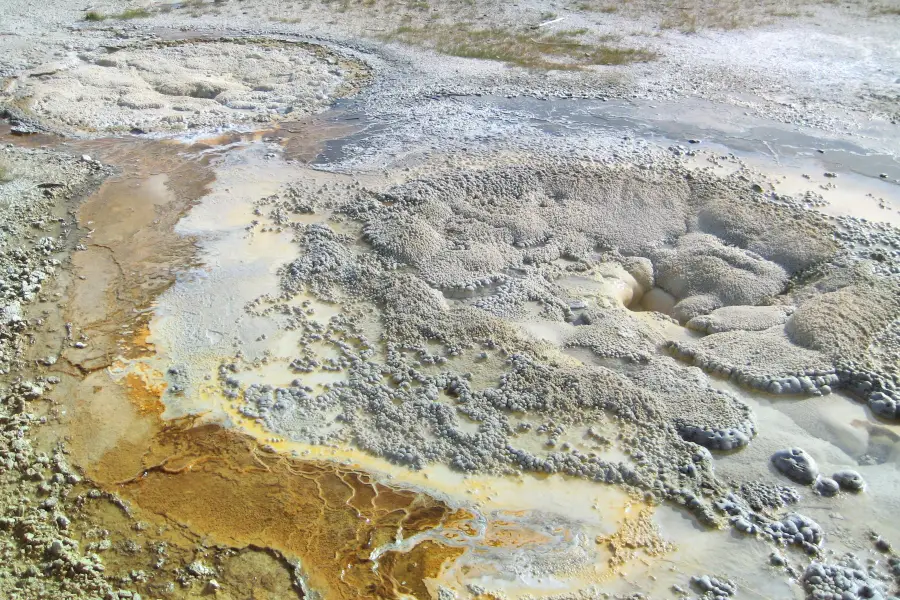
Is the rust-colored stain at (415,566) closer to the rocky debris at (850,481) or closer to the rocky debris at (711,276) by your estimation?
the rocky debris at (850,481)

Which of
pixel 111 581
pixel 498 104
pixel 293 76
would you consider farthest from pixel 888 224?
pixel 293 76

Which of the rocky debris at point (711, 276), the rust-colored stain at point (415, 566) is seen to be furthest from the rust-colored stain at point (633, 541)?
the rocky debris at point (711, 276)

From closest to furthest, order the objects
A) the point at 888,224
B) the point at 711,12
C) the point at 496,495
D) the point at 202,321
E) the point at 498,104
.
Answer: the point at 496,495
the point at 202,321
the point at 888,224
the point at 498,104
the point at 711,12

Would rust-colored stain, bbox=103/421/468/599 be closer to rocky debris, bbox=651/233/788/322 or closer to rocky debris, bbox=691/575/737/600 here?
rocky debris, bbox=691/575/737/600

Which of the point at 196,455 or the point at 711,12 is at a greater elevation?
the point at 711,12

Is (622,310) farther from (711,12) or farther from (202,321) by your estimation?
(711,12)

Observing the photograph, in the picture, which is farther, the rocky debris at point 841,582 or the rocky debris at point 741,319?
the rocky debris at point 741,319

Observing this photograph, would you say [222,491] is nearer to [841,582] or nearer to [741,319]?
[841,582]

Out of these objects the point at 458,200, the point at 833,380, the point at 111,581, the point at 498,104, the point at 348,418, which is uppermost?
the point at 498,104

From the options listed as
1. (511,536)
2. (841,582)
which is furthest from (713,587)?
(511,536)
